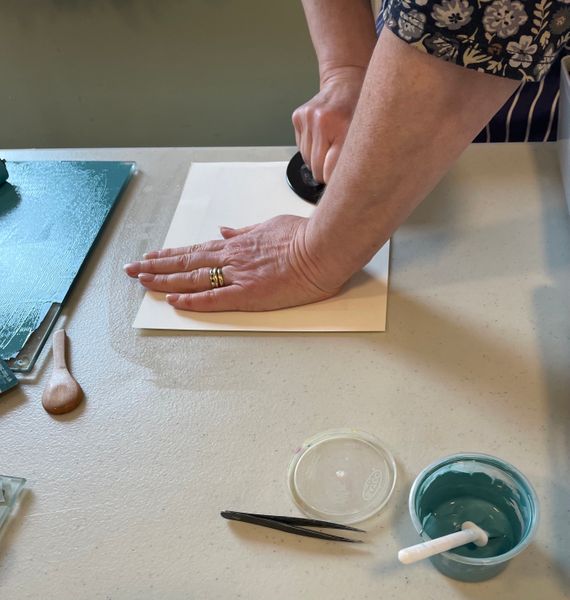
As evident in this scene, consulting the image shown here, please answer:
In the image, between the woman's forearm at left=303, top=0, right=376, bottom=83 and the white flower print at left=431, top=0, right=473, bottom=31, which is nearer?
the white flower print at left=431, top=0, right=473, bottom=31

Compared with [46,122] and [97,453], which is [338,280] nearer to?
[97,453]

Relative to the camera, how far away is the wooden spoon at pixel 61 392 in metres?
0.73

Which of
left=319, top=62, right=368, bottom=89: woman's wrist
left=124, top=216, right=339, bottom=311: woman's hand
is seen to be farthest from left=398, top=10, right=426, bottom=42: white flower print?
left=319, top=62, right=368, bottom=89: woman's wrist

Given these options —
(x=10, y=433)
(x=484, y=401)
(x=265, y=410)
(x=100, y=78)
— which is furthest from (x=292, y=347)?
(x=100, y=78)

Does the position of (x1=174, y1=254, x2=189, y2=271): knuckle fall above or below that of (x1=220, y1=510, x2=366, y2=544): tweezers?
above

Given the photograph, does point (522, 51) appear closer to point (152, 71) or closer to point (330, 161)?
point (330, 161)

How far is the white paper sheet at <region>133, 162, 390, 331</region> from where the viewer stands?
800 mm

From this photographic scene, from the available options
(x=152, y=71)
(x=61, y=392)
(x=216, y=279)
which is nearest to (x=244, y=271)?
(x=216, y=279)

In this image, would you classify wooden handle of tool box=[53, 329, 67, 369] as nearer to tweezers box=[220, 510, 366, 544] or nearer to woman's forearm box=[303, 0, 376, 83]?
tweezers box=[220, 510, 366, 544]

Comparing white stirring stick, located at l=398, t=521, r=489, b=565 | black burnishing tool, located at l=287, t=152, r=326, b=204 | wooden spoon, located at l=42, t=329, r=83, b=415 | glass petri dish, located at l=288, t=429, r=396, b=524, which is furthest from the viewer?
black burnishing tool, located at l=287, t=152, r=326, b=204

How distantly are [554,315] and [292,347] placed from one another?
309 mm

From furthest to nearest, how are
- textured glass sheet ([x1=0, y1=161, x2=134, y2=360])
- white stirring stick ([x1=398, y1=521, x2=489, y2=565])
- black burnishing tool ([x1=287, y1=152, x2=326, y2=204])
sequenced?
black burnishing tool ([x1=287, y1=152, x2=326, y2=204]) < textured glass sheet ([x1=0, y1=161, x2=134, y2=360]) < white stirring stick ([x1=398, y1=521, x2=489, y2=565])

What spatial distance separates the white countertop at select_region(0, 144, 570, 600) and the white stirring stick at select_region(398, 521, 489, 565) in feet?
0.19

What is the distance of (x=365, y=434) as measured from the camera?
669 millimetres
